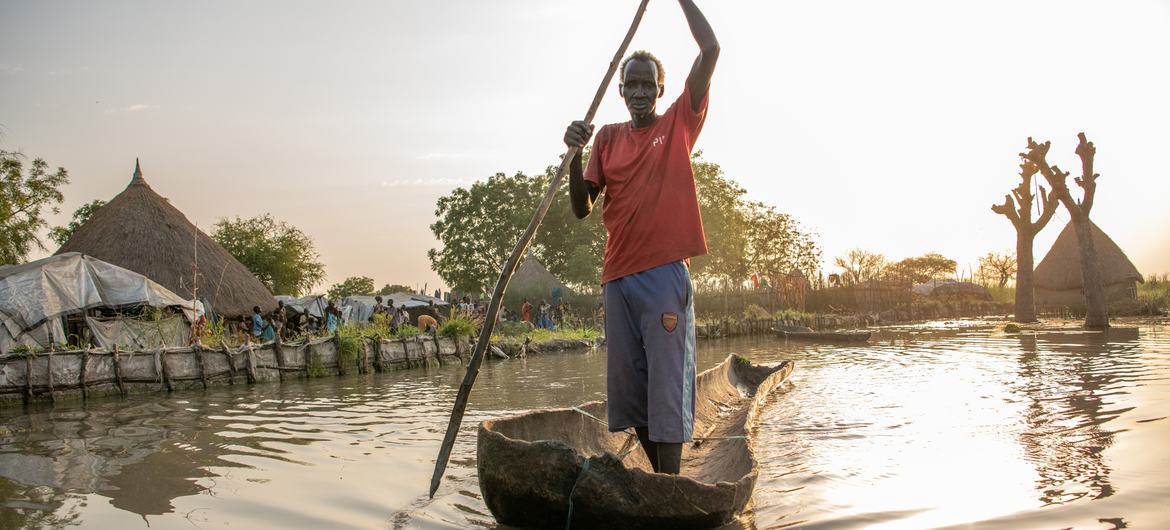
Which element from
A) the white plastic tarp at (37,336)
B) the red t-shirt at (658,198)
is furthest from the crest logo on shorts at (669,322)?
the white plastic tarp at (37,336)

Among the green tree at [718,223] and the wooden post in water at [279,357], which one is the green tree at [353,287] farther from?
the wooden post in water at [279,357]

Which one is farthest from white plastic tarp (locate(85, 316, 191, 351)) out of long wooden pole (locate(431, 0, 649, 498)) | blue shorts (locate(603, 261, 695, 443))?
blue shorts (locate(603, 261, 695, 443))

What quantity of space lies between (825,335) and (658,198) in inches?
538

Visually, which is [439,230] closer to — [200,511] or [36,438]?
[36,438]

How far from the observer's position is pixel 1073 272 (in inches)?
867

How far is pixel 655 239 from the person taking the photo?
265 cm

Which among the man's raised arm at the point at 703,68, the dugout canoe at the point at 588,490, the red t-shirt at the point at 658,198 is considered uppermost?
the man's raised arm at the point at 703,68

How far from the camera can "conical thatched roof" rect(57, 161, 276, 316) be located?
14.6 m

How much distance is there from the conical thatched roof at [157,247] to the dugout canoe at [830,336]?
1214 cm

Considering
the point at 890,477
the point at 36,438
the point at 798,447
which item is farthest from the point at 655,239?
the point at 36,438

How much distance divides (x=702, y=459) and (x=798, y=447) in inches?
29.4

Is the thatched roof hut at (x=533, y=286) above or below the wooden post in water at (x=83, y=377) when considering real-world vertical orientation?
above

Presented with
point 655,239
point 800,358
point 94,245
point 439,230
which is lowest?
point 800,358

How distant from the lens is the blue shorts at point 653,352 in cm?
255
